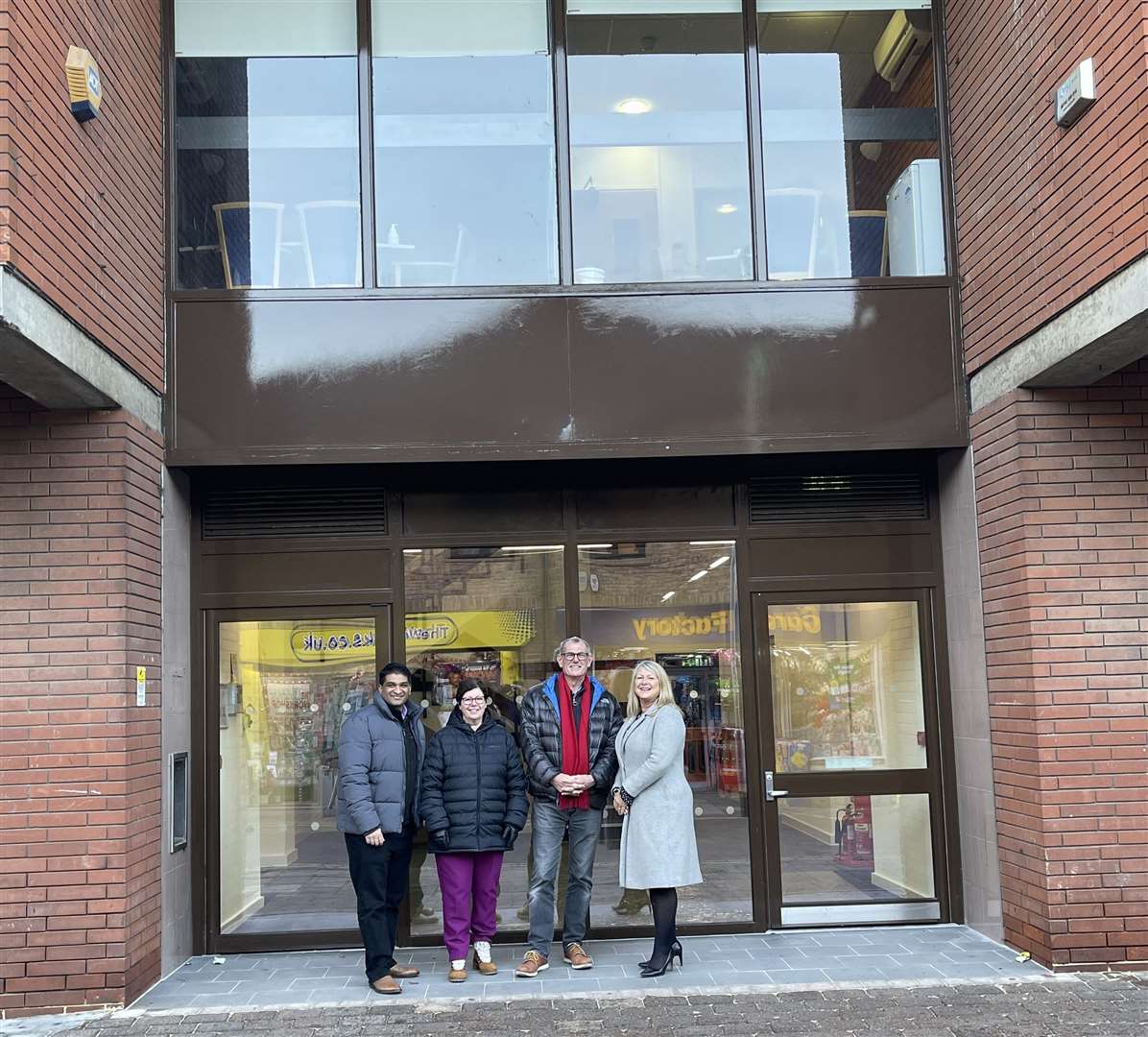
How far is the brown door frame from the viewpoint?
7.18 metres

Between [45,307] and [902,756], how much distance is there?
5499mm

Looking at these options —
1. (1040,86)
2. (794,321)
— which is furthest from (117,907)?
(1040,86)

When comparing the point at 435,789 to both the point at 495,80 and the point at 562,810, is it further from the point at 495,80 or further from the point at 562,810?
the point at 495,80

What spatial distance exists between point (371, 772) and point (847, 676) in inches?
121

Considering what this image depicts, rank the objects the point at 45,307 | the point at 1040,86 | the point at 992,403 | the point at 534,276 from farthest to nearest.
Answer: the point at 534,276 → the point at 992,403 → the point at 1040,86 → the point at 45,307

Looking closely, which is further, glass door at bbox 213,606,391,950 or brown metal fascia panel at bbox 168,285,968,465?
glass door at bbox 213,606,391,950

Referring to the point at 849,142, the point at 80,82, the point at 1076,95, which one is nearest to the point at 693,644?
the point at 849,142

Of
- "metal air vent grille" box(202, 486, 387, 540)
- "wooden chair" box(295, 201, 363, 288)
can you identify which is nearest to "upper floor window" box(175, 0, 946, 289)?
"wooden chair" box(295, 201, 363, 288)

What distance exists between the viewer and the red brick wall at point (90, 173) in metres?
5.17

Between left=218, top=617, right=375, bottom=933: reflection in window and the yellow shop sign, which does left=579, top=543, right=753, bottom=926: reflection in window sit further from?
left=218, top=617, right=375, bottom=933: reflection in window

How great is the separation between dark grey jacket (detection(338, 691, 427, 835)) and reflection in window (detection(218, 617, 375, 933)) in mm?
877

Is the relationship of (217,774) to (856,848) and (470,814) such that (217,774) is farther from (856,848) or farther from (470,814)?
(856,848)

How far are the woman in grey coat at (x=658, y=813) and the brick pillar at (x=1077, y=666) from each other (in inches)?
72.6

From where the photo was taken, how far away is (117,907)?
5.94 meters
